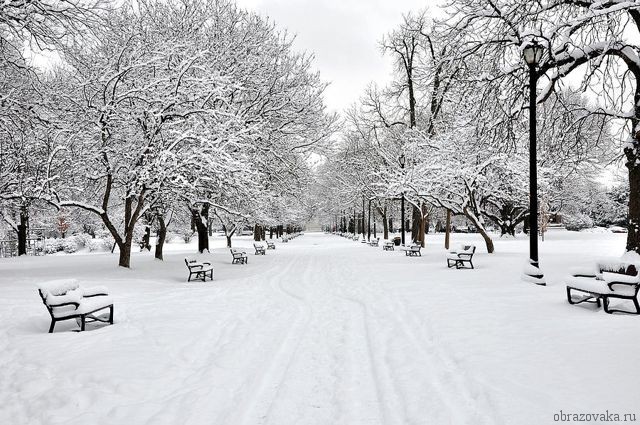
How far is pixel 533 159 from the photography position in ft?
34.9

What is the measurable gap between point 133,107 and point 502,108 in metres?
13.1

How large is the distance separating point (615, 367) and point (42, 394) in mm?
6378

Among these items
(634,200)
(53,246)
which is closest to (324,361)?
(634,200)

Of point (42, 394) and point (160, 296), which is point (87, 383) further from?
point (160, 296)

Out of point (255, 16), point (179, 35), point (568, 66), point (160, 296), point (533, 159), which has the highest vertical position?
point (255, 16)

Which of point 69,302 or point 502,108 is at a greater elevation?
point 502,108

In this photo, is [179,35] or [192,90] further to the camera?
[179,35]

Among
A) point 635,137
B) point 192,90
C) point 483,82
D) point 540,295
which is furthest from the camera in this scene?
point 192,90

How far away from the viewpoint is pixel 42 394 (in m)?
4.41

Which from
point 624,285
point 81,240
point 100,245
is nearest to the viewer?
point 624,285

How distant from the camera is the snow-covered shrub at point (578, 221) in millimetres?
53575

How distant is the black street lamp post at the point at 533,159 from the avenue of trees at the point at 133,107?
8.96m

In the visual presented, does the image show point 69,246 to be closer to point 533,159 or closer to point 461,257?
point 461,257

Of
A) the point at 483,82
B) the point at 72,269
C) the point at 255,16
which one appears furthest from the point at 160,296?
the point at 255,16
